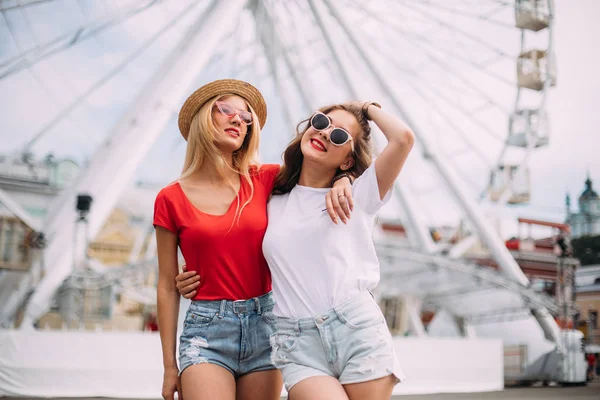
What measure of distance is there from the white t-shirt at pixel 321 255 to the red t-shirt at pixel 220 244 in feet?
0.27

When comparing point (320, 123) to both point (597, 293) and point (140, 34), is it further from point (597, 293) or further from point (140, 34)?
point (597, 293)

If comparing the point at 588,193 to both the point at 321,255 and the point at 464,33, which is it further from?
the point at 321,255

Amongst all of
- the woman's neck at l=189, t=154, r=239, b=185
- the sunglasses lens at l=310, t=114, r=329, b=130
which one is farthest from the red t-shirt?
the sunglasses lens at l=310, t=114, r=329, b=130

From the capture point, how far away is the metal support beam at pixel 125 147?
10500 mm

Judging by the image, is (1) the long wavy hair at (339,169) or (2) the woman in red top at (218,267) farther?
(1) the long wavy hair at (339,169)

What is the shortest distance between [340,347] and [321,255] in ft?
1.03

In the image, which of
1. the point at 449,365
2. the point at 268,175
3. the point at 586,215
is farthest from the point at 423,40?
the point at 586,215

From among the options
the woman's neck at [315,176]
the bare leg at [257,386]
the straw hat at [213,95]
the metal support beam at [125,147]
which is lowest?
the bare leg at [257,386]

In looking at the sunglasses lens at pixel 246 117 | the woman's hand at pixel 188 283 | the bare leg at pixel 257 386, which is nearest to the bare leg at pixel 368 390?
the bare leg at pixel 257 386

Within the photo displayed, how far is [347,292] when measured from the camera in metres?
2.57

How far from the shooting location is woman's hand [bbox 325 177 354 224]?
254cm

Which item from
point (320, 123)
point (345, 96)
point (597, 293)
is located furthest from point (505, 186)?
point (597, 293)

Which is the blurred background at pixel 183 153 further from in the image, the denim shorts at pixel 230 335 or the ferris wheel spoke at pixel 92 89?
the denim shorts at pixel 230 335

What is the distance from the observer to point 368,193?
2.66 metres
